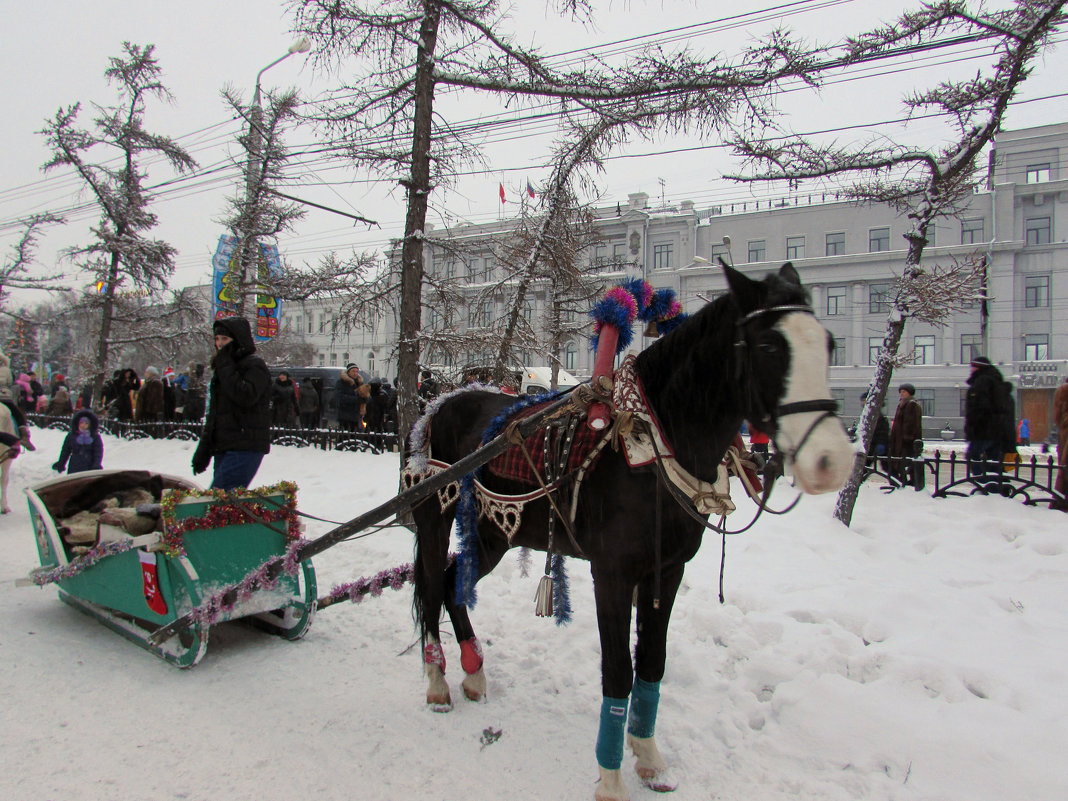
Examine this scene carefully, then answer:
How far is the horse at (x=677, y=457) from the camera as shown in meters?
2.29

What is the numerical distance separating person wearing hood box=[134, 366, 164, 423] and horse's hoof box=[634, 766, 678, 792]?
17.2 m

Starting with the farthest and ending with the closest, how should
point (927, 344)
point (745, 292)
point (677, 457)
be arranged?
point (927, 344) → point (677, 457) → point (745, 292)

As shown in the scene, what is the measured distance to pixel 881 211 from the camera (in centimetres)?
3569

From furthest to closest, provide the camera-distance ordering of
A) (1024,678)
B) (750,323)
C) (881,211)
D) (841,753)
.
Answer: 1. (881,211)
2. (1024,678)
3. (841,753)
4. (750,323)

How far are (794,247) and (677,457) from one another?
1533 inches

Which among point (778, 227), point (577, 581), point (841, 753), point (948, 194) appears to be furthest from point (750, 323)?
point (778, 227)

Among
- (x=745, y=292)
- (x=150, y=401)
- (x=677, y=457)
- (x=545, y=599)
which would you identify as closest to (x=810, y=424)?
(x=745, y=292)

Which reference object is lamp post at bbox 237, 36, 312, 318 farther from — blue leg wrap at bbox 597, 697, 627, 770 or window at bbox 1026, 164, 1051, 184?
window at bbox 1026, 164, 1051, 184

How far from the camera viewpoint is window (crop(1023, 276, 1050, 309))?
3316 cm

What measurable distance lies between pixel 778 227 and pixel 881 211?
546 cm

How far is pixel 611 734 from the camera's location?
9.41ft

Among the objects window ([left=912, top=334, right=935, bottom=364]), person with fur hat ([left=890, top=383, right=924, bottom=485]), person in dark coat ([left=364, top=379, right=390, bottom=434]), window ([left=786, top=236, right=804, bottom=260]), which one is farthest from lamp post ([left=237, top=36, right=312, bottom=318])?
window ([left=912, top=334, right=935, bottom=364])

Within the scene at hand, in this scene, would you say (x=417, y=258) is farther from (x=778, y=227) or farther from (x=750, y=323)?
(x=778, y=227)

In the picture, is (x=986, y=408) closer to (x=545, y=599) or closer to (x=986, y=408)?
(x=986, y=408)
